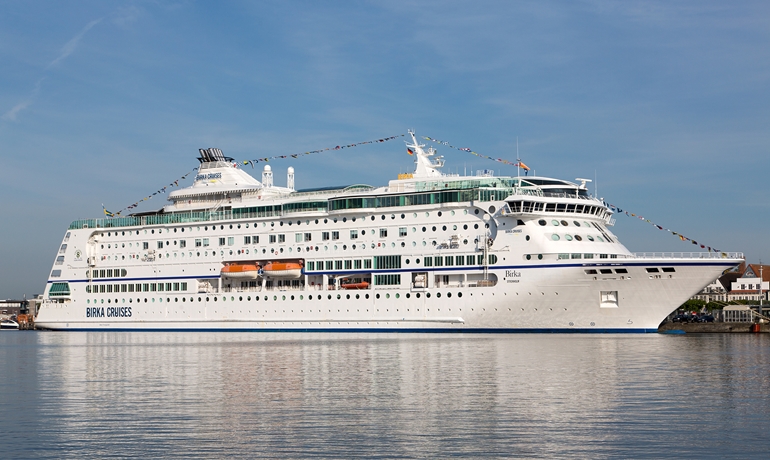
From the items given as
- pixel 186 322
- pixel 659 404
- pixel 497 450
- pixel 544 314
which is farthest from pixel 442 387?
pixel 186 322

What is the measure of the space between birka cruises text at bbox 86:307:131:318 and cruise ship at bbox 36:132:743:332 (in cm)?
11

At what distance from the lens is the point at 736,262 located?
4784 cm

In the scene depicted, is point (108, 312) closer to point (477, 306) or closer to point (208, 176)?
point (208, 176)

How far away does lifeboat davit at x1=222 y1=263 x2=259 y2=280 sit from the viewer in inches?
2413

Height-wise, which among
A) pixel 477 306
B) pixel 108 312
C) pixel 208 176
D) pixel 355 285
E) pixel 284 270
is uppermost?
pixel 208 176

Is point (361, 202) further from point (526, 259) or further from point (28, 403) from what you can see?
point (28, 403)

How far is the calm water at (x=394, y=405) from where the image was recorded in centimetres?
1554

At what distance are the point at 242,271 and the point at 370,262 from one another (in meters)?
10.1

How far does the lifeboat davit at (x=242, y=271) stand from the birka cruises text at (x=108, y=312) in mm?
10184

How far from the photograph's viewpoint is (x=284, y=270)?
5978 cm

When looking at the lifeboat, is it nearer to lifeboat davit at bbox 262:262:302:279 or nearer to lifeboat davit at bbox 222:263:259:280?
lifeboat davit at bbox 262:262:302:279

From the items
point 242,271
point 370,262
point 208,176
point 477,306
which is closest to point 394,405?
point 477,306

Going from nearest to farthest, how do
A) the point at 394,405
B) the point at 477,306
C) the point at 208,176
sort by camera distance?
1. the point at 394,405
2. the point at 477,306
3. the point at 208,176

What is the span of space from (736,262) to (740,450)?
116 ft
